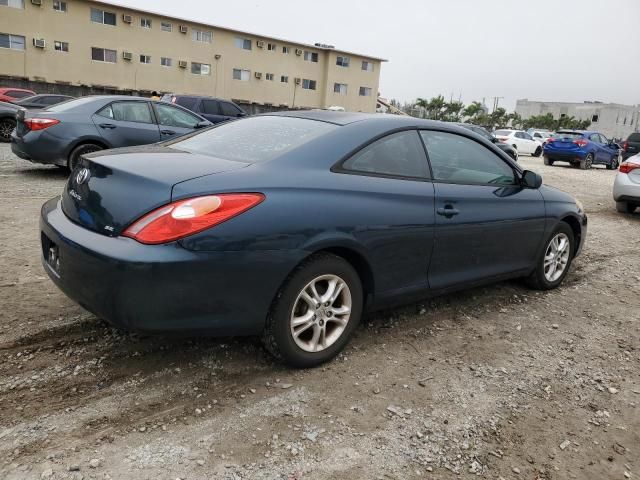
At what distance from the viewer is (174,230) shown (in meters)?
2.51

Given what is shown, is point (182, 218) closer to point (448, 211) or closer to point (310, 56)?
point (448, 211)

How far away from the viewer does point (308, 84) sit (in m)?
45.4

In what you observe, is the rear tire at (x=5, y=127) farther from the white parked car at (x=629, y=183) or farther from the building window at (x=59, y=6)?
the building window at (x=59, y=6)

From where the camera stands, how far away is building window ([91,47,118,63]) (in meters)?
34.5

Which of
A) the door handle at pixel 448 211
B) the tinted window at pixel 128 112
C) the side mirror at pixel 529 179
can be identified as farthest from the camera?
the tinted window at pixel 128 112

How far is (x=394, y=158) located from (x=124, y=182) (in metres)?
→ 1.69

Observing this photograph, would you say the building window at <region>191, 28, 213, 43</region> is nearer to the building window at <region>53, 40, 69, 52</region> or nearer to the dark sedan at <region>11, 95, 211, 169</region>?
the building window at <region>53, 40, 69, 52</region>

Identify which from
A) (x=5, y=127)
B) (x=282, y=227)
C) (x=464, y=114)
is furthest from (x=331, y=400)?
(x=464, y=114)

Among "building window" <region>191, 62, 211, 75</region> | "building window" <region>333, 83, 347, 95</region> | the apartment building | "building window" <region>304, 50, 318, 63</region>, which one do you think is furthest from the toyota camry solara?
"building window" <region>333, 83, 347, 95</region>

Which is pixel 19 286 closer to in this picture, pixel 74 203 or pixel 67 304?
pixel 67 304

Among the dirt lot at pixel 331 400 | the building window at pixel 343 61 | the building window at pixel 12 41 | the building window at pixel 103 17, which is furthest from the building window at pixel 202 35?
the dirt lot at pixel 331 400

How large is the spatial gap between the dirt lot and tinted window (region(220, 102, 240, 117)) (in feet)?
42.7

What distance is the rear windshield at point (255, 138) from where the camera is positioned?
3.16 metres

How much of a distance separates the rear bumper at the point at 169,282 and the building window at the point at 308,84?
4420cm
